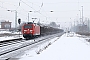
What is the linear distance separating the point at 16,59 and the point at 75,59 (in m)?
3.72

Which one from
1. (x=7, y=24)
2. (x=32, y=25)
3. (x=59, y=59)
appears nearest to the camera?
(x=59, y=59)

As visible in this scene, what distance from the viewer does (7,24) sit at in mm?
128750

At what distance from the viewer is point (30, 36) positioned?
4006 cm

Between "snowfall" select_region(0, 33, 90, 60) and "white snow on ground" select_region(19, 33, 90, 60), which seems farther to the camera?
"snowfall" select_region(0, 33, 90, 60)

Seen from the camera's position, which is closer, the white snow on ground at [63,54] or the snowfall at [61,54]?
the white snow on ground at [63,54]

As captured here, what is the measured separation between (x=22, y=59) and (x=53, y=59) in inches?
79.2

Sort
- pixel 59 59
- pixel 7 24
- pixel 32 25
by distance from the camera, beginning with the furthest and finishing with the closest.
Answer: pixel 7 24 < pixel 32 25 < pixel 59 59

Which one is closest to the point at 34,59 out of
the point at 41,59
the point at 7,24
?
the point at 41,59

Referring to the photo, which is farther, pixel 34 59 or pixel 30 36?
pixel 30 36

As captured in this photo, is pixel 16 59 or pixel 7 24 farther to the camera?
pixel 7 24

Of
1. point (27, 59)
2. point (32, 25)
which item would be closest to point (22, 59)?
point (27, 59)

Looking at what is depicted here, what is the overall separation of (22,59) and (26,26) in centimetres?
2743

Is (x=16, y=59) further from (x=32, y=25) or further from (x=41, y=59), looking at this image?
(x=32, y=25)

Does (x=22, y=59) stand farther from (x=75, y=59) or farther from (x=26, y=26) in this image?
(x=26, y=26)
